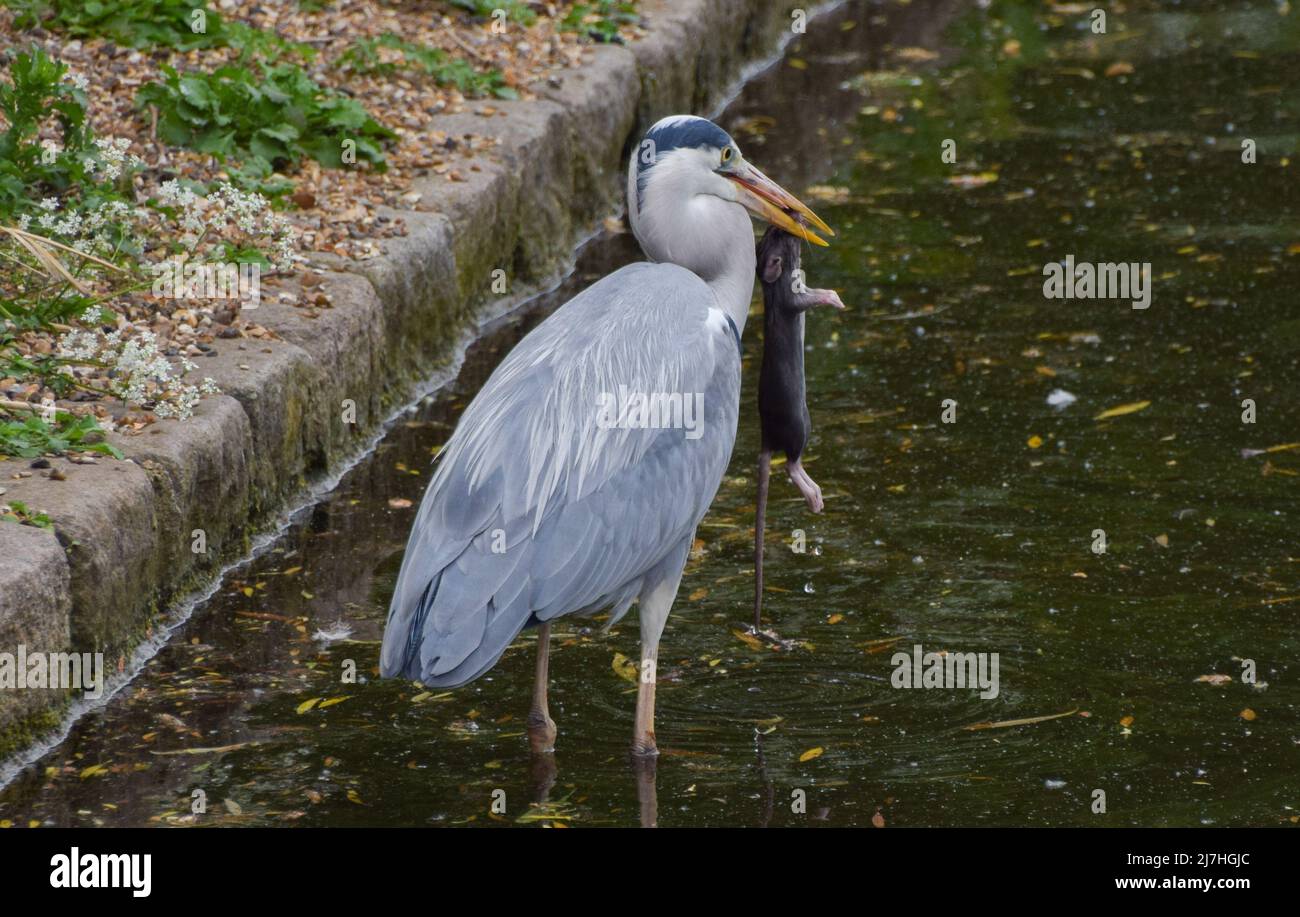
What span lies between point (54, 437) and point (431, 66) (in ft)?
13.8

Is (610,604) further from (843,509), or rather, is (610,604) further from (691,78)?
(691,78)

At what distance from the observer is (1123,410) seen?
24.0ft

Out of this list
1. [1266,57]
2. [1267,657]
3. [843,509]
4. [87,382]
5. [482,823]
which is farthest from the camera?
[1266,57]

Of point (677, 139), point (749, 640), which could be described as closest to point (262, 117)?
point (677, 139)

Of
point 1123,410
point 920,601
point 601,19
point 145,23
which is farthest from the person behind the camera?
point 601,19

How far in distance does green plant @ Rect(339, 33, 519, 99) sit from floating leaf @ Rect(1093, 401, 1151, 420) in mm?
3459

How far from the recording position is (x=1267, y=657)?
5.53m

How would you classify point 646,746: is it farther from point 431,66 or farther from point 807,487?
point 431,66

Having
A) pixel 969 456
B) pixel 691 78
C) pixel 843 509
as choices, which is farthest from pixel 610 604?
pixel 691 78

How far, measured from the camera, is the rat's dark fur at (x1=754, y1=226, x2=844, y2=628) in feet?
17.9

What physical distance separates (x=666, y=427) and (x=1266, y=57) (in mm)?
8435

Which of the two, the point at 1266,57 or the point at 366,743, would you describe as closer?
the point at 366,743
